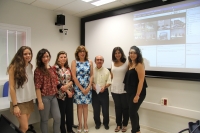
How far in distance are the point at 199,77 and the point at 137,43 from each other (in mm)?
1272

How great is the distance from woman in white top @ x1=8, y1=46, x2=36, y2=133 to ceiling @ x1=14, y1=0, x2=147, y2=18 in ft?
5.48

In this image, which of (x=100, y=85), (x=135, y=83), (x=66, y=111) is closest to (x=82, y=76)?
(x=100, y=85)

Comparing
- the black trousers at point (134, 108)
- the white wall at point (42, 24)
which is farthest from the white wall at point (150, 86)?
the black trousers at point (134, 108)

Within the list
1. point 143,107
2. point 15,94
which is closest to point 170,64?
point 143,107

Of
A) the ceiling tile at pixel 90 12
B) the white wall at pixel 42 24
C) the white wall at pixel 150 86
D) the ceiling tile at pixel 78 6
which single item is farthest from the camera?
the ceiling tile at pixel 90 12

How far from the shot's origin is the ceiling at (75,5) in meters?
3.15

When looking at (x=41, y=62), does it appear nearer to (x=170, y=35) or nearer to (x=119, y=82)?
(x=119, y=82)

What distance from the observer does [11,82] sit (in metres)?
1.85

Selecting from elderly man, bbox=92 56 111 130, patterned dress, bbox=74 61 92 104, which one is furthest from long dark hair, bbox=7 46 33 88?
elderly man, bbox=92 56 111 130

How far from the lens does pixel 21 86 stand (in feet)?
6.25

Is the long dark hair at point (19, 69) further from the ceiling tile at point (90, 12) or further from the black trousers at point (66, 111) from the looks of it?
the ceiling tile at point (90, 12)

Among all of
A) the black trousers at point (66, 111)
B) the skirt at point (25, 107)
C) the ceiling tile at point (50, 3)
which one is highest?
the ceiling tile at point (50, 3)

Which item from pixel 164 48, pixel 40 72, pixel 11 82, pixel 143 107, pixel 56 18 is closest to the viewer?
pixel 11 82

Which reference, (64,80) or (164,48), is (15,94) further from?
(164,48)
